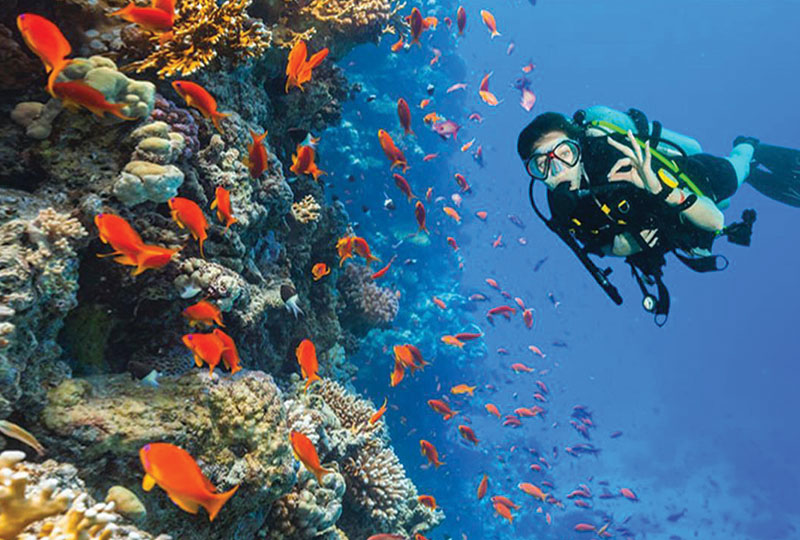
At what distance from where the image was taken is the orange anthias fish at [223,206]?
346cm

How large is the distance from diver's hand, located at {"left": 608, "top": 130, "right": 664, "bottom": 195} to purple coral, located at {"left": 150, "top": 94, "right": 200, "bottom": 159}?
3280 mm

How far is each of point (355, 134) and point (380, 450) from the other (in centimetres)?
1251

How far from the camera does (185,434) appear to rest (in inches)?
108

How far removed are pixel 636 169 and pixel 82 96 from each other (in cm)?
341

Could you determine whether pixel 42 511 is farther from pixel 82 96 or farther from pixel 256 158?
pixel 256 158

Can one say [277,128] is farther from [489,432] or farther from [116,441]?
[489,432]

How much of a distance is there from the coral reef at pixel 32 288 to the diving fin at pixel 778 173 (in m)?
7.56

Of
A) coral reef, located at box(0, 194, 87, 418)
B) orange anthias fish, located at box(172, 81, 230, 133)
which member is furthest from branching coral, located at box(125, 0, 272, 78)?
coral reef, located at box(0, 194, 87, 418)

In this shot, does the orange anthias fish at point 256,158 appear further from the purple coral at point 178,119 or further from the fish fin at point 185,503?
the fish fin at point 185,503

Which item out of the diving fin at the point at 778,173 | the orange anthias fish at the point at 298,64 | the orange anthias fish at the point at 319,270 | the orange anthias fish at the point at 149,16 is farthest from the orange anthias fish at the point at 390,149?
the diving fin at the point at 778,173

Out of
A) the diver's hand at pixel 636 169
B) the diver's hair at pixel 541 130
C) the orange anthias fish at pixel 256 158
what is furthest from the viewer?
the orange anthias fish at pixel 256 158

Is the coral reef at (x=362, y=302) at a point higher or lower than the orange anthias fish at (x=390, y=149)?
lower

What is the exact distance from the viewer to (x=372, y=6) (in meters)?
6.79

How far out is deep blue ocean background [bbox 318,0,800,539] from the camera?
685 inches
